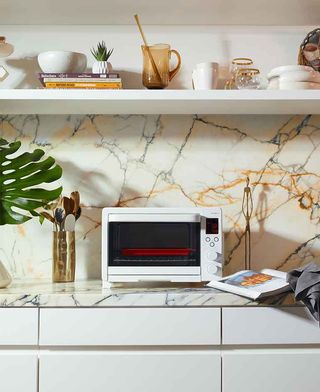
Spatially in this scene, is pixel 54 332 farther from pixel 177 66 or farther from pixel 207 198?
pixel 177 66

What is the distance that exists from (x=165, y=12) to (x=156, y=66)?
23cm

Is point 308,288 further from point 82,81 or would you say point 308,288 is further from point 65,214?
point 82,81

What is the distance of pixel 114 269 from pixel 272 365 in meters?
0.60

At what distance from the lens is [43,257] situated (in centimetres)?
247

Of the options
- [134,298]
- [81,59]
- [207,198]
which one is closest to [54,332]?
[134,298]

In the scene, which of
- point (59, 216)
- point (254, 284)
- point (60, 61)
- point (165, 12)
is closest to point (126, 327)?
point (254, 284)

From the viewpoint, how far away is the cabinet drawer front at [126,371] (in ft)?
6.44

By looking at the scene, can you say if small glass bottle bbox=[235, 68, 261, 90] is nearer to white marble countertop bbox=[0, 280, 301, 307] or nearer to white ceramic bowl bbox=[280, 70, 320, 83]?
white ceramic bowl bbox=[280, 70, 320, 83]

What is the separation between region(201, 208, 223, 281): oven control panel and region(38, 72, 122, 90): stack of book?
58 centimetres

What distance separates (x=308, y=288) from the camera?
187cm

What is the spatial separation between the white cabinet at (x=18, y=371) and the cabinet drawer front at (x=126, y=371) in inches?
1.0

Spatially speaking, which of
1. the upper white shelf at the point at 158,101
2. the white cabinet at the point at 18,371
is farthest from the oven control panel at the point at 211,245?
the white cabinet at the point at 18,371

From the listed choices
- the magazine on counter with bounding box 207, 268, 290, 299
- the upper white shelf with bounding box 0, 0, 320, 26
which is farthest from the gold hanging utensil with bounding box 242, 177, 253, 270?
the upper white shelf with bounding box 0, 0, 320, 26

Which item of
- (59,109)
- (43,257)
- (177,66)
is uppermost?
(177,66)
